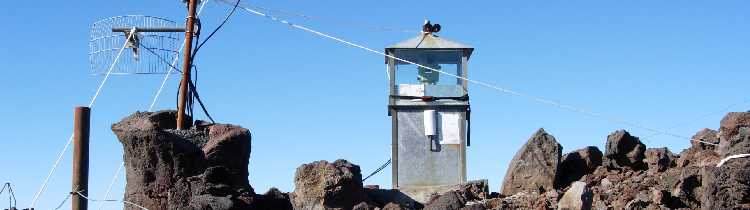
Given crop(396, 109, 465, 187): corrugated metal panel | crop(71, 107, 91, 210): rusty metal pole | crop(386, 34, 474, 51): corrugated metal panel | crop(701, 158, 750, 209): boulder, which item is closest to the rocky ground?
crop(701, 158, 750, 209): boulder

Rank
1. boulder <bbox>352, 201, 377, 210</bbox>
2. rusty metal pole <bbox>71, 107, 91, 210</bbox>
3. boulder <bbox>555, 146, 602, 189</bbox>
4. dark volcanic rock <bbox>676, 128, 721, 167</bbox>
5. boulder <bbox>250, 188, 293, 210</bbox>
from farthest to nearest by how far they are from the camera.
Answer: boulder <bbox>555, 146, 602, 189</bbox>, dark volcanic rock <bbox>676, 128, 721, 167</bbox>, boulder <bbox>352, 201, 377, 210</bbox>, boulder <bbox>250, 188, 293, 210</bbox>, rusty metal pole <bbox>71, 107, 91, 210</bbox>

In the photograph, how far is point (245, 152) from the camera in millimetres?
14914

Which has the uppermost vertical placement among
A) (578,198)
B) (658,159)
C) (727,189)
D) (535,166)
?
(658,159)

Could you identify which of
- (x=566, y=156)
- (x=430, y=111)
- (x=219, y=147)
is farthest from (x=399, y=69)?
(x=219, y=147)

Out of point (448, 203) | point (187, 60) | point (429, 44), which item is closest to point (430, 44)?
point (429, 44)

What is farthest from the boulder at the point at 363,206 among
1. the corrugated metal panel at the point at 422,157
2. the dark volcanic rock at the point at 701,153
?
the dark volcanic rock at the point at 701,153

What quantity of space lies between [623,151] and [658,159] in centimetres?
55

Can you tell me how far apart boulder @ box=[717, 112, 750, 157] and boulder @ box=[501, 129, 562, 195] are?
222 centimetres

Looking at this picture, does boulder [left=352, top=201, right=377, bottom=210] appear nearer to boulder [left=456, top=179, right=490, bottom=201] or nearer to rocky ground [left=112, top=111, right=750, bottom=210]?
rocky ground [left=112, top=111, right=750, bottom=210]

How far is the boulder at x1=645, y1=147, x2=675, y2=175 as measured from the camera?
1514 cm

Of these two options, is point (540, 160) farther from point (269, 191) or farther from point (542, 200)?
point (269, 191)

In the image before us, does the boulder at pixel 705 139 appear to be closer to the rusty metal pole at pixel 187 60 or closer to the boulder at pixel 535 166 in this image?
the boulder at pixel 535 166

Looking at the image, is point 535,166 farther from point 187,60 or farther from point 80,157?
point 80,157

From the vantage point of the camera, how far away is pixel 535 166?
15406 millimetres
